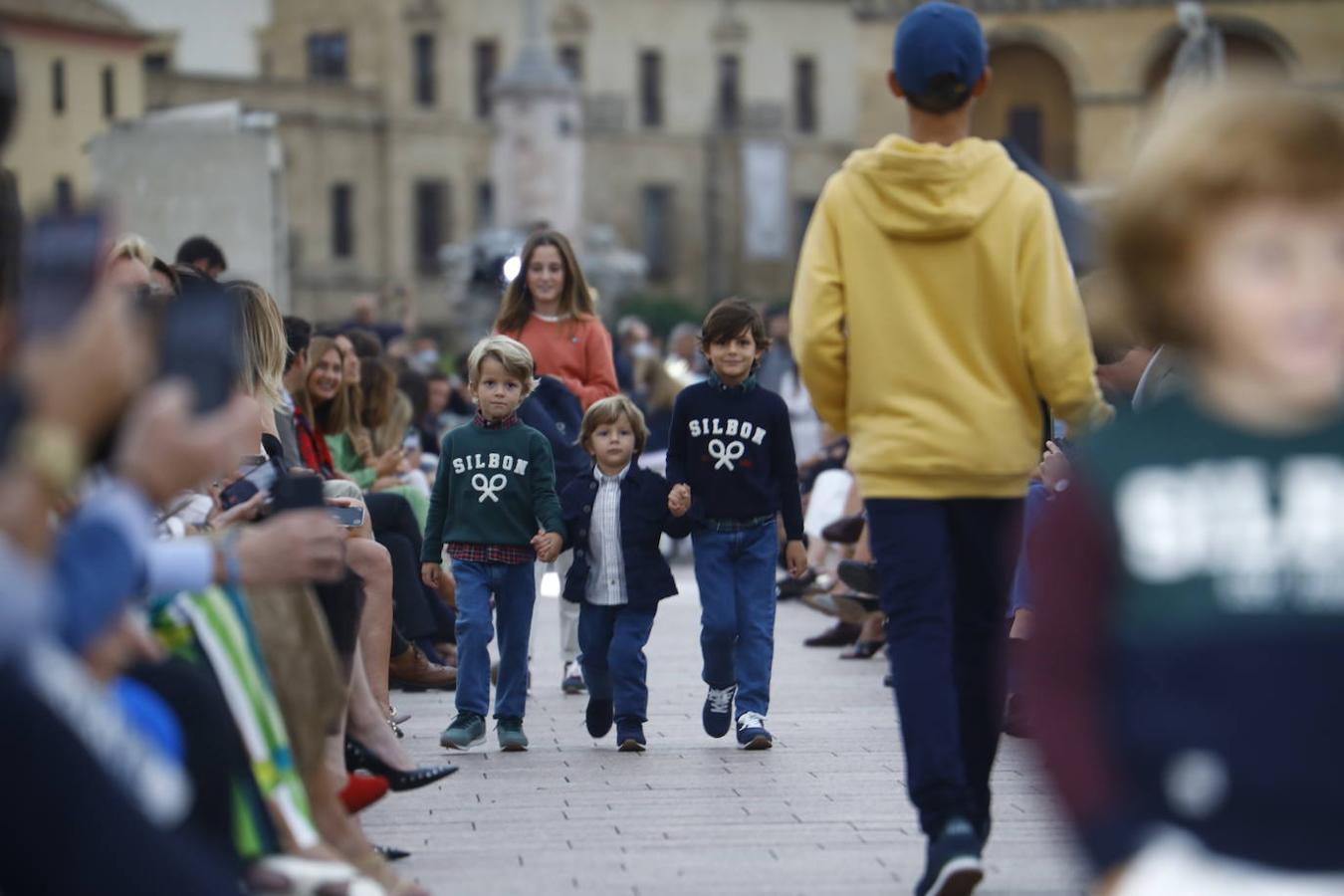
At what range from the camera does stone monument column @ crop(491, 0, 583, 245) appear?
5106 cm

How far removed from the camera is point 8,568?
3.77 meters

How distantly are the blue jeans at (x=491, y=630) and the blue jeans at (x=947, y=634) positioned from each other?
3.54 metres

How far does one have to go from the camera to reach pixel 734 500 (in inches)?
388

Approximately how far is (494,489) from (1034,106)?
61.4 m

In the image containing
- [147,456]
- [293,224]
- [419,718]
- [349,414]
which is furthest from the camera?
[293,224]

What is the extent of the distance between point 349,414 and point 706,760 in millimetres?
3590

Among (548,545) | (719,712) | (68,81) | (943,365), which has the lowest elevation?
(719,712)

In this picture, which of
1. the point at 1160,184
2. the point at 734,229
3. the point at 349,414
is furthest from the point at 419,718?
the point at 734,229

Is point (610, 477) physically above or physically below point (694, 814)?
above

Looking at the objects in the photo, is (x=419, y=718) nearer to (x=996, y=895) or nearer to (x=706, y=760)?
(x=706, y=760)

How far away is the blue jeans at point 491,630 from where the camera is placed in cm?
969

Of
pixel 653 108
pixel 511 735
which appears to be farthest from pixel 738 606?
pixel 653 108

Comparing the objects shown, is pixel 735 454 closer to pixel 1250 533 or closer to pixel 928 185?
pixel 928 185

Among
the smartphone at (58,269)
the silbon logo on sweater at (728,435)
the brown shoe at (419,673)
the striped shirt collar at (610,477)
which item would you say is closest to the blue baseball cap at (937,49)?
the smartphone at (58,269)
